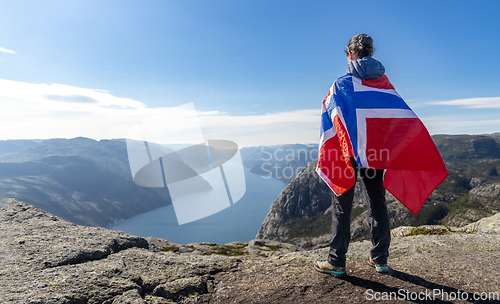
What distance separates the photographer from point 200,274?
12.6 ft

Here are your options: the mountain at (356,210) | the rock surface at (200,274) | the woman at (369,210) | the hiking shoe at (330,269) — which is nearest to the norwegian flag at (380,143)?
the woman at (369,210)

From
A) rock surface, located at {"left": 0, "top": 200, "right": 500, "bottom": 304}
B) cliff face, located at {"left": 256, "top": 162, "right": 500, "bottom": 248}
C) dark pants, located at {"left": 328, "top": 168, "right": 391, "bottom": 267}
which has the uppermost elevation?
dark pants, located at {"left": 328, "top": 168, "right": 391, "bottom": 267}

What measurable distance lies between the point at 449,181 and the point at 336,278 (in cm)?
25198

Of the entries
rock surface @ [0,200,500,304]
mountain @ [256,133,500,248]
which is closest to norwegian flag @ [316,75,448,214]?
rock surface @ [0,200,500,304]

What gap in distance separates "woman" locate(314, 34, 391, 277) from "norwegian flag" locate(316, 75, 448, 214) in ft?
0.39

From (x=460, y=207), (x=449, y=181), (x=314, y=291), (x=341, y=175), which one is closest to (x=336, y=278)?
(x=314, y=291)

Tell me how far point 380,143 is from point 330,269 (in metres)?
2.02

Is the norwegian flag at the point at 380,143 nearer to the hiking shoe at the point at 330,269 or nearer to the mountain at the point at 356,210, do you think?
the hiking shoe at the point at 330,269

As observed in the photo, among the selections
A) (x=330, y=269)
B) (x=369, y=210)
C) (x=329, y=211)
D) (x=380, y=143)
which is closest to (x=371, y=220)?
(x=369, y=210)

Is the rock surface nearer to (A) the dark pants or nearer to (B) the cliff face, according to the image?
(A) the dark pants

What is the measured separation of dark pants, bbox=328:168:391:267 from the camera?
367 cm

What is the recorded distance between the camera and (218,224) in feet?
607

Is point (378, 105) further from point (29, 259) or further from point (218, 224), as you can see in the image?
point (218, 224)

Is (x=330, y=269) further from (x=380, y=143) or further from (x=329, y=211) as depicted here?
(x=329, y=211)
